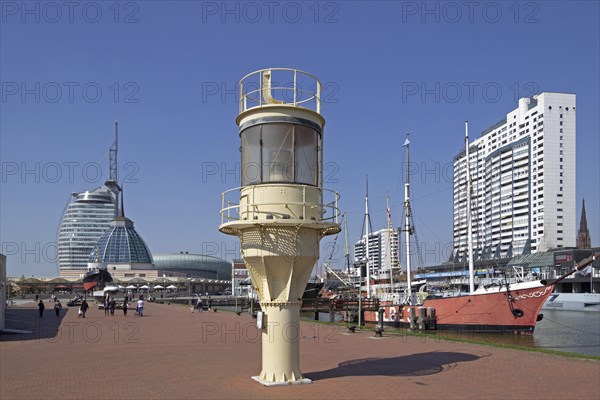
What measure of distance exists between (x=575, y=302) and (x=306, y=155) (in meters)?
85.2

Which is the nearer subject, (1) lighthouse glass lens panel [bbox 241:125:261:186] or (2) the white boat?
(1) lighthouse glass lens panel [bbox 241:125:261:186]

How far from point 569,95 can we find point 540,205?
110ft

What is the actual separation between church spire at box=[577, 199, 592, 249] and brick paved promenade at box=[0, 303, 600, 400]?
171576 mm

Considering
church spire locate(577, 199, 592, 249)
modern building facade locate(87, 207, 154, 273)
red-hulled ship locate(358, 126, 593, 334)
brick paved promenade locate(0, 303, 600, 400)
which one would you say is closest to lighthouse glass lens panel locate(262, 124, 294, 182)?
brick paved promenade locate(0, 303, 600, 400)

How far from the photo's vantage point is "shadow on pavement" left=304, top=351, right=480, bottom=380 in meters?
14.7

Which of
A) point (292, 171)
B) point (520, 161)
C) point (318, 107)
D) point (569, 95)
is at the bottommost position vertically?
point (292, 171)

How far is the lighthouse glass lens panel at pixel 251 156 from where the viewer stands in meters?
13.2

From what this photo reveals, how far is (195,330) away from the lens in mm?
30609

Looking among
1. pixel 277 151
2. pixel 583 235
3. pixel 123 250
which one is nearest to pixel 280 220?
pixel 277 151

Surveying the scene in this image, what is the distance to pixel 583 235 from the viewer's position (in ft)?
577

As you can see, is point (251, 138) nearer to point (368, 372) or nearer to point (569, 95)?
point (368, 372)

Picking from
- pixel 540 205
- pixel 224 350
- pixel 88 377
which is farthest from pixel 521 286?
pixel 540 205

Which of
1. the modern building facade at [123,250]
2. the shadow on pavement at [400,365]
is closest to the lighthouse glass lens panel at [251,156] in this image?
the shadow on pavement at [400,365]

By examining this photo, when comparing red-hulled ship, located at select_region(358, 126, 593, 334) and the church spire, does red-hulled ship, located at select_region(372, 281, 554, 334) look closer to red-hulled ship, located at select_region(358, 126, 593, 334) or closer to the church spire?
red-hulled ship, located at select_region(358, 126, 593, 334)
